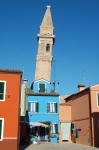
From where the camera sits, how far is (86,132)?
2947 centimetres

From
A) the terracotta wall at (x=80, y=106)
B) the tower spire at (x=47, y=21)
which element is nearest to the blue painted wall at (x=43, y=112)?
the terracotta wall at (x=80, y=106)

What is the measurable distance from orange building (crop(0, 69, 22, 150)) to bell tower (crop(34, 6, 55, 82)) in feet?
104

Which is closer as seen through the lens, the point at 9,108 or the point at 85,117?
the point at 9,108

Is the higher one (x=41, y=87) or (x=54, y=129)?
(x=41, y=87)

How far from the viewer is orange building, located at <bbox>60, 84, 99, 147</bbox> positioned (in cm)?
2785

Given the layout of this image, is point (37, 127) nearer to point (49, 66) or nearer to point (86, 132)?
point (86, 132)

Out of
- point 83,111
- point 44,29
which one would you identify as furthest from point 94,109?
point 44,29

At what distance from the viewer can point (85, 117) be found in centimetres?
3006

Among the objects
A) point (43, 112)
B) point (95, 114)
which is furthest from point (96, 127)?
point (43, 112)

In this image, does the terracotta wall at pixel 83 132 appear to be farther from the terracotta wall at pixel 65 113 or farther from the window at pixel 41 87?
the window at pixel 41 87

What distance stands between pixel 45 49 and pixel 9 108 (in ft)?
125

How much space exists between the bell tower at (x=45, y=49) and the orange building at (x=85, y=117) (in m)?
19.7

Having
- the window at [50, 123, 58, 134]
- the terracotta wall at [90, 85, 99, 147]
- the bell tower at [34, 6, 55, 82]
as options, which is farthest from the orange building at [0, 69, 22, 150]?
the bell tower at [34, 6, 55, 82]

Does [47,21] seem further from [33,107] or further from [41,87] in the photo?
[33,107]
